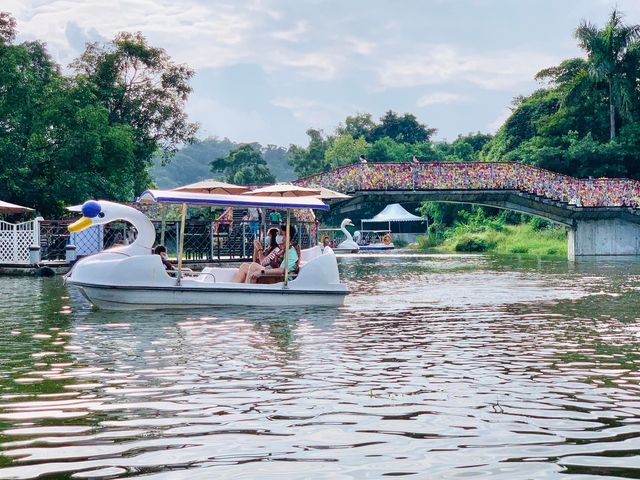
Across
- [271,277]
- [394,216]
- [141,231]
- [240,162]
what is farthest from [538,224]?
[240,162]

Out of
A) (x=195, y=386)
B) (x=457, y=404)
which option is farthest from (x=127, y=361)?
(x=457, y=404)

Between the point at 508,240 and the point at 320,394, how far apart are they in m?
52.1

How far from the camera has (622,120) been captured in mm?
57281

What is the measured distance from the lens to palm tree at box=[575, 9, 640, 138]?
53906 millimetres

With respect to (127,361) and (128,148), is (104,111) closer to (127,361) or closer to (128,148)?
(128,148)

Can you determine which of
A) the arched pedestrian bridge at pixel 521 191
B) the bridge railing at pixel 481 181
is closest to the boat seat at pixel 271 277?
the arched pedestrian bridge at pixel 521 191

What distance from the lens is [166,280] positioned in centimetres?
1747

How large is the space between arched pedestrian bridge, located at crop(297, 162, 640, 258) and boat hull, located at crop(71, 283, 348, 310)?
78.7 feet

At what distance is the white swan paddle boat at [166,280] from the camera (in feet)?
56.3

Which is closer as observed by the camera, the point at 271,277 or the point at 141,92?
the point at 271,277

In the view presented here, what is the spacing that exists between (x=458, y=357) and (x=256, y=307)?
7150mm

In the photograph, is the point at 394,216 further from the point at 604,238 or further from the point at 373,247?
the point at 604,238

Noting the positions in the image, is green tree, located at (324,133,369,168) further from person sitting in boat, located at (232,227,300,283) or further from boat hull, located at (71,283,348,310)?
boat hull, located at (71,283,348,310)

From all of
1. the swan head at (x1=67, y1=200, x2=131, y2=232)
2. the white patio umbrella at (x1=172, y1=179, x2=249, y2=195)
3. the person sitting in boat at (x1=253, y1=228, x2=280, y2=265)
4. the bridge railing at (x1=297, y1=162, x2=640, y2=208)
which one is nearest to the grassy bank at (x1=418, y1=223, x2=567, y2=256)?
the bridge railing at (x1=297, y1=162, x2=640, y2=208)
